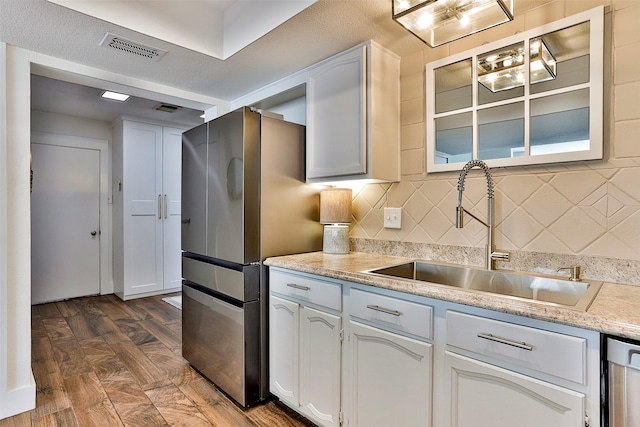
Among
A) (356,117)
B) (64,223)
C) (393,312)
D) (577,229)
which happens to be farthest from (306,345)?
(64,223)

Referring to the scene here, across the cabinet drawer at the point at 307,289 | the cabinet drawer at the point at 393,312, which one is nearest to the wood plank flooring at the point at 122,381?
the cabinet drawer at the point at 307,289

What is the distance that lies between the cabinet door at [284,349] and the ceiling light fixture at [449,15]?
1455 millimetres

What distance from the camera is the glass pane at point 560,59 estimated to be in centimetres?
149

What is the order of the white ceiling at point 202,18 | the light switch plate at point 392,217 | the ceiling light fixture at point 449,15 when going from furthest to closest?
the light switch plate at point 392,217, the white ceiling at point 202,18, the ceiling light fixture at point 449,15

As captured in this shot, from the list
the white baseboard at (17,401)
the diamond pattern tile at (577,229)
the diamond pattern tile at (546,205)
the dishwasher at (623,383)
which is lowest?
the white baseboard at (17,401)

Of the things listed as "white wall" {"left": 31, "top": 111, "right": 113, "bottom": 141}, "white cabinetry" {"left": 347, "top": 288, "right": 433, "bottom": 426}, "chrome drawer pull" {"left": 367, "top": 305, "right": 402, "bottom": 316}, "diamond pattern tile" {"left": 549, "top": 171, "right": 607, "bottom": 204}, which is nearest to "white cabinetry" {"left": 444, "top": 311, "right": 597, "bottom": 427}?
"white cabinetry" {"left": 347, "top": 288, "right": 433, "bottom": 426}

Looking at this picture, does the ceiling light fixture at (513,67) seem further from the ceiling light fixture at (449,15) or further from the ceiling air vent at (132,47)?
the ceiling air vent at (132,47)

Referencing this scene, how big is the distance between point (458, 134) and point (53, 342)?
3.66 m

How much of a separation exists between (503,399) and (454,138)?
4.18 ft

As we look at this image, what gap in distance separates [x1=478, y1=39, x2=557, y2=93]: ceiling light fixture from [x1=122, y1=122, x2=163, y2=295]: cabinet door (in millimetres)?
4206

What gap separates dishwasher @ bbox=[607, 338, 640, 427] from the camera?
2.96ft

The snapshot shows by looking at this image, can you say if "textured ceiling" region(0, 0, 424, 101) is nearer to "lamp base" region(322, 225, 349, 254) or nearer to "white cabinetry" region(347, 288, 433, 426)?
"lamp base" region(322, 225, 349, 254)

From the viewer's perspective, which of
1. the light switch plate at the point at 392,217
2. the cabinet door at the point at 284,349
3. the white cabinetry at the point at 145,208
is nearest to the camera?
the cabinet door at the point at 284,349

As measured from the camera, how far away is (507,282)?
1.62m
